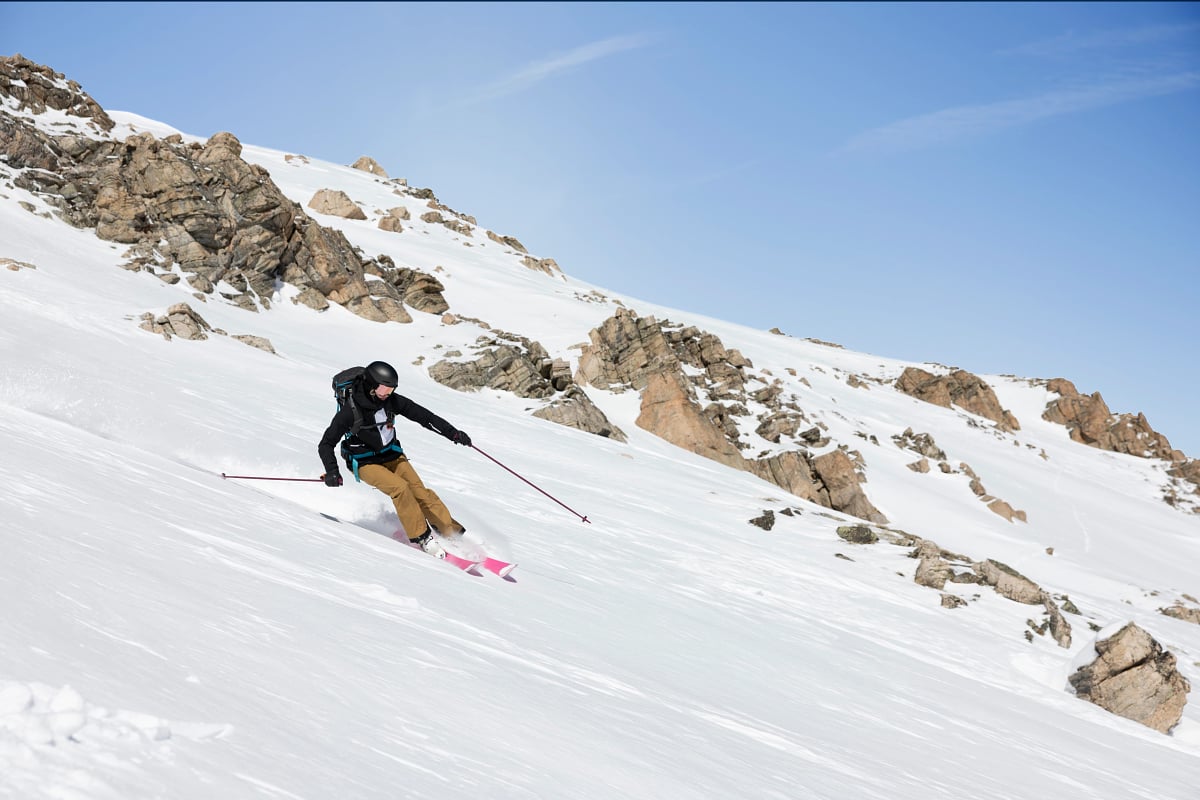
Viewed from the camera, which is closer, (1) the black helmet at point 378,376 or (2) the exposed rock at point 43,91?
(1) the black helmet at point 378,376

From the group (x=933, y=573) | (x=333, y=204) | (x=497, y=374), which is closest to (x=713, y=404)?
(x=497, y=374)

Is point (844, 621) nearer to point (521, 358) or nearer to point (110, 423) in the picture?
point (110, 423)

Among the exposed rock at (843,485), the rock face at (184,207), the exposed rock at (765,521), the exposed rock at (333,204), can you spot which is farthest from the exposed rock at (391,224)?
the exposed rock at (765,521)

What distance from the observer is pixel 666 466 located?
26672 millimetres

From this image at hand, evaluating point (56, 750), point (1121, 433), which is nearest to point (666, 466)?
point (56, 750)

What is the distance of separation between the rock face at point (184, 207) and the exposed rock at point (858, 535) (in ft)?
71.8

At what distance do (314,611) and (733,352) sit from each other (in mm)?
40249

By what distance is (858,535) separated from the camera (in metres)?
20.1

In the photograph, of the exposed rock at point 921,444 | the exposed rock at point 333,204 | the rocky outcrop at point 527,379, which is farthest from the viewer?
the exposed rock at point 333,204

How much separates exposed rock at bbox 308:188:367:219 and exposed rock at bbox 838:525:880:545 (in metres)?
38.8

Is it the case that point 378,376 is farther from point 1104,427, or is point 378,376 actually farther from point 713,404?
point 1104,427

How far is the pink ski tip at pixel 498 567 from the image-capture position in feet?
30.0

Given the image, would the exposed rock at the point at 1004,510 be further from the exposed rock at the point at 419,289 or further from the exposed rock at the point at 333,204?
the exposed rock at the point at 333,204

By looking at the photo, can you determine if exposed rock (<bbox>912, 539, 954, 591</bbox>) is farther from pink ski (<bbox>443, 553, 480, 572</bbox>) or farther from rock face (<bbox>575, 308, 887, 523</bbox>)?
rock face (<bbox>575, 308, 887, 523</bbox>)
